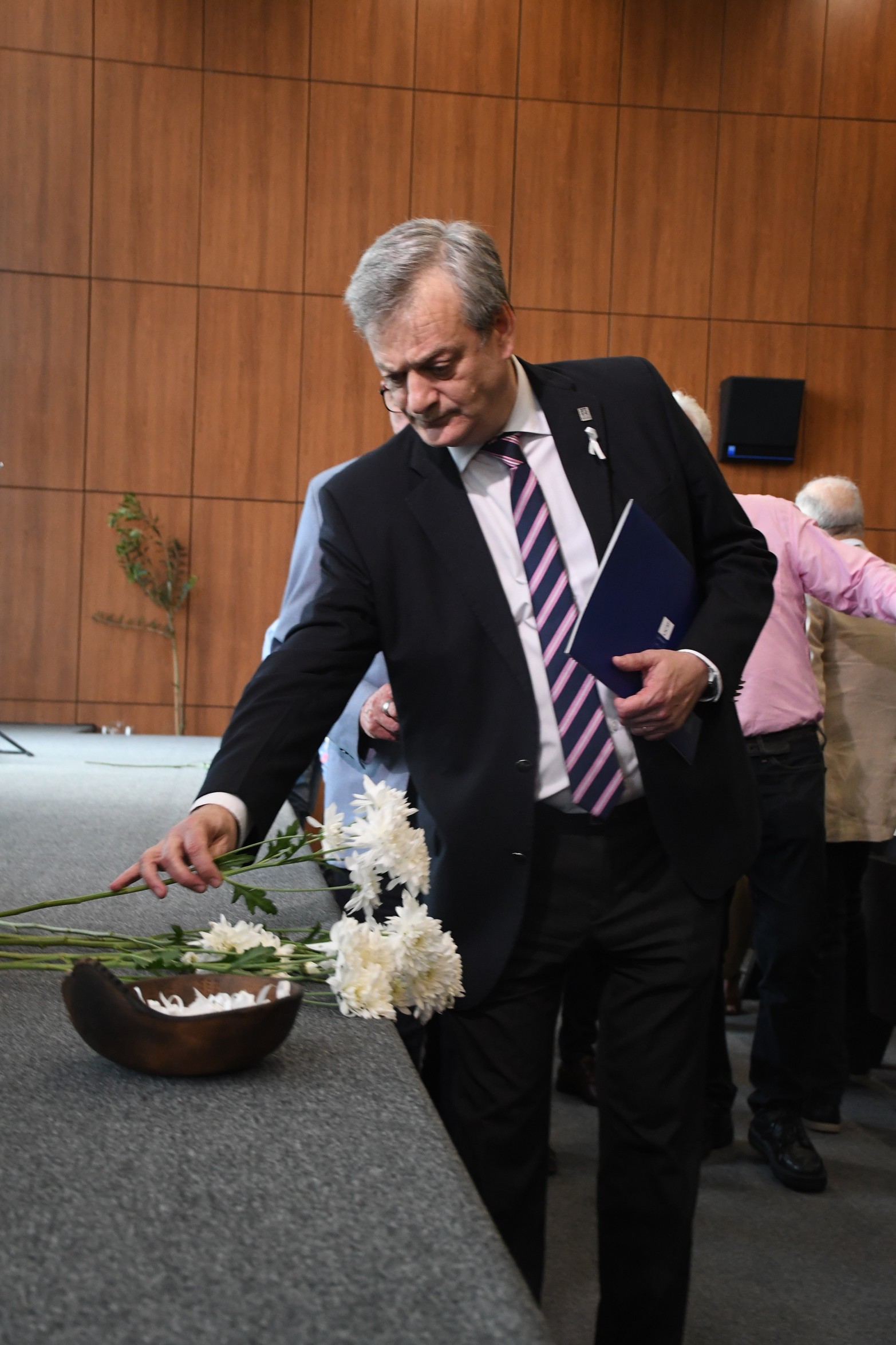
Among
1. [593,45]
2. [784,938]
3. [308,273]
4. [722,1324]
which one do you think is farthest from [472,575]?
[593,45]

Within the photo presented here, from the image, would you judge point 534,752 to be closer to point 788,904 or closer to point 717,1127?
point 788,904

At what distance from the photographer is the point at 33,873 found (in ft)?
6.31

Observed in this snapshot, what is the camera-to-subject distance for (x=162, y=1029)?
94 centimetres

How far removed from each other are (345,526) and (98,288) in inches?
→ 247

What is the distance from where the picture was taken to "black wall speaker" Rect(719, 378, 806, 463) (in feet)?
24.6

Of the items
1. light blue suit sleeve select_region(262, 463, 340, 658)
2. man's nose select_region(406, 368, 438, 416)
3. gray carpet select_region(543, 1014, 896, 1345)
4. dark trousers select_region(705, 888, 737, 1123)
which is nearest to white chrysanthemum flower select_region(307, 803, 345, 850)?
man's nose select_region(406, 368, 438, 416)

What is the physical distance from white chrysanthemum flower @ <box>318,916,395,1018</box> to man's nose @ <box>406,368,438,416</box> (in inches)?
28.7

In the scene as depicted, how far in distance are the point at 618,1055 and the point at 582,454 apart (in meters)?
0.81

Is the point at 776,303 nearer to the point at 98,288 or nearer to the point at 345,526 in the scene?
the point at 98,288

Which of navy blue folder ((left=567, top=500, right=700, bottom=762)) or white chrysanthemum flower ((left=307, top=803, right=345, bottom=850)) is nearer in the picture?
white chrysanthemum flower ((left=307, top=803, right=345, bottom=850))

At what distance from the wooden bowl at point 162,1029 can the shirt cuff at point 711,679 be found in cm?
76

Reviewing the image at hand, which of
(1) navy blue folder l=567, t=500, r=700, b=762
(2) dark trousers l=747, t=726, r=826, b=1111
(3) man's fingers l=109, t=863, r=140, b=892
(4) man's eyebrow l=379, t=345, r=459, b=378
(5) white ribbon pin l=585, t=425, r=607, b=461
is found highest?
(4) man's eyebrow l=379, t=345, r=459, b=378

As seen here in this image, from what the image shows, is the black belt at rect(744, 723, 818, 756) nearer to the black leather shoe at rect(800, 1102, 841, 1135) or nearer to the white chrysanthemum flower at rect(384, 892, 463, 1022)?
the black leather shoe at rect(800, 1102, 841, 1135)

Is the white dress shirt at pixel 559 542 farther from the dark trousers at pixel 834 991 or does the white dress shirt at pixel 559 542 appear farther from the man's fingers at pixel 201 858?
the dark trousers at pixel 834 991
